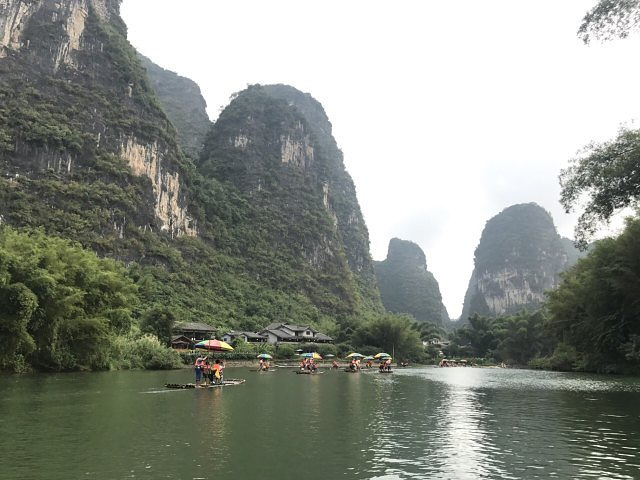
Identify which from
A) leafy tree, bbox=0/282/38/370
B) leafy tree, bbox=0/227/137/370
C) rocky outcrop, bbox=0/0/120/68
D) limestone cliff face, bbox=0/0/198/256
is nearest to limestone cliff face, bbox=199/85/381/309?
limestone cliff face, bbox=0/0/198/256

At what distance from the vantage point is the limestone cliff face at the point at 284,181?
129m

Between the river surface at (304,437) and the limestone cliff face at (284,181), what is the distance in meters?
99.9

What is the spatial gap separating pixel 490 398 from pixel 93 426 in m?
17.8

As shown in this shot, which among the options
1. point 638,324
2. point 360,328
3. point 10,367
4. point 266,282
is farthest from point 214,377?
point 266,282

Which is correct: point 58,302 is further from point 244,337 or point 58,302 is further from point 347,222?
point 347,222

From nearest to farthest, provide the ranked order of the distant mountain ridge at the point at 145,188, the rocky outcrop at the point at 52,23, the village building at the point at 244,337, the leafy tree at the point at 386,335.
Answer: the village building at the point at 244,337 < the distant mountain ridge at the point at 145,188 < the leafy tree at the point at 386,335 < the rocky outcrop at the point at 52,23

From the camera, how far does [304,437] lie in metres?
11.9

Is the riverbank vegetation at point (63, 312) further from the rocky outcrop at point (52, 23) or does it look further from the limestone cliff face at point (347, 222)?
the limestone cliff face at point (347, 222)

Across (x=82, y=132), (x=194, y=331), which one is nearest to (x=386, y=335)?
(x=194, y=331)

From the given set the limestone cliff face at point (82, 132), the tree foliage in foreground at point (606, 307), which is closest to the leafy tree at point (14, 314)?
the tree foliage in foreground at point (606, 307)

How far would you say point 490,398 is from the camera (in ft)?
76.7

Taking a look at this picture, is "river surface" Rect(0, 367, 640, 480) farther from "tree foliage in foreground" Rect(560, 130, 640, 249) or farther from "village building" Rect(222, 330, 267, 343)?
"village building" Rect(222, 330, 267, 343)

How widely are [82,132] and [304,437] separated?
9023cm

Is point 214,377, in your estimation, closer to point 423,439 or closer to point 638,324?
point 423,439
